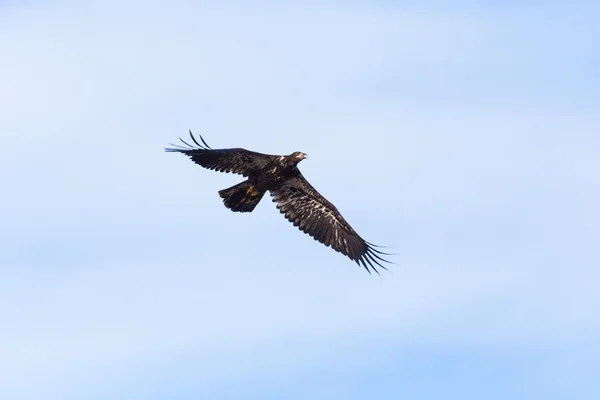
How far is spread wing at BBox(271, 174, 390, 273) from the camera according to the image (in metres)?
30.2

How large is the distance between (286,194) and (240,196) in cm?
137

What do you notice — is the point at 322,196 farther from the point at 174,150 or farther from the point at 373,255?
the point at 174,150

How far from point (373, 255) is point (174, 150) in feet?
17.7

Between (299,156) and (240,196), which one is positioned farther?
(240,196)

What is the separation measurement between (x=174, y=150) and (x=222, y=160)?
3.81 ft

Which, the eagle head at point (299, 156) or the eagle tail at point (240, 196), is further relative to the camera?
the eagle tail at point (240, 196)

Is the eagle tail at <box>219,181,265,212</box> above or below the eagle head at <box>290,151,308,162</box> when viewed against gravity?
below

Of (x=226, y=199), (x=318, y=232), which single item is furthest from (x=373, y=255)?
(x=226, y=199)

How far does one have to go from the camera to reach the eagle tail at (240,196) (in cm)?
2947

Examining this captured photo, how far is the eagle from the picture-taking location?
29.3 metres

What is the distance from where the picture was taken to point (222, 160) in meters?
29.4

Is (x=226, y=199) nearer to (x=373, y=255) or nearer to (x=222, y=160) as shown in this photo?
(x=222, y=160)

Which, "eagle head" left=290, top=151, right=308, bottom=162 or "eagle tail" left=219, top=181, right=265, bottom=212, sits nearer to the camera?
"eagle head" left=290, top=151, right=308, bottom=162

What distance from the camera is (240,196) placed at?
29.5 metres
